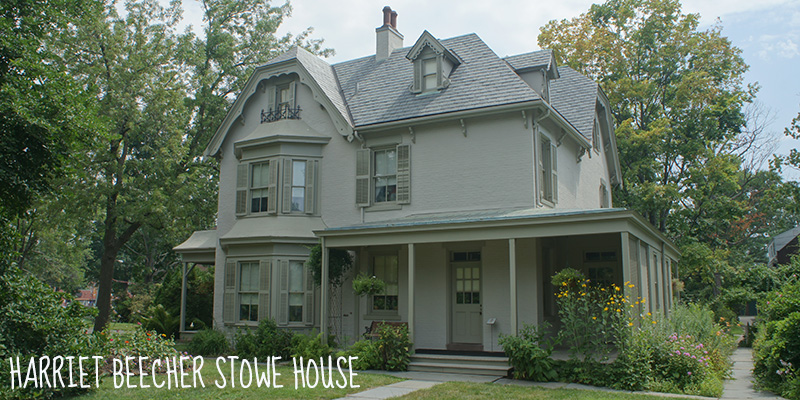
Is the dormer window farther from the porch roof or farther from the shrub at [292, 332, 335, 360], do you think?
the shrub at [292, 332, 335, 360]

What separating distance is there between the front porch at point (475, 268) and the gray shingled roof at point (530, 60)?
4566mm

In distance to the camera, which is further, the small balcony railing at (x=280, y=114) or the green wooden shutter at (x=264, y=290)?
the small balcony railing at (x=280, y=114)

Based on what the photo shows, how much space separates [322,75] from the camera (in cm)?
1792

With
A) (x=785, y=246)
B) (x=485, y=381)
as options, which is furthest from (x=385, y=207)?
(x=785, y=246)

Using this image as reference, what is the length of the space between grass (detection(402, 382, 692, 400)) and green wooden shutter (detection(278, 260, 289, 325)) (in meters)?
6.42

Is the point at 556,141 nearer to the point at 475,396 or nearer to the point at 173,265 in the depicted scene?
the point at 475,396

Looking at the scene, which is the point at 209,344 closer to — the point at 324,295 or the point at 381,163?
the point at 324,295

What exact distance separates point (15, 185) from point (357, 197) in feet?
25.8

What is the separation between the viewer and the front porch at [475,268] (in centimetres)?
1238

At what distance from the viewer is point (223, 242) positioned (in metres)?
16.7

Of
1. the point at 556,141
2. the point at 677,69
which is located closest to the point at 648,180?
the point at 677,69

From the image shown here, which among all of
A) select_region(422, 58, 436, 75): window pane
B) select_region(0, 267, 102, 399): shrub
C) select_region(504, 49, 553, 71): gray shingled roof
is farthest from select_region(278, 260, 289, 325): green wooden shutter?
select_region(504, 49, 553, 71): gray shingled roof

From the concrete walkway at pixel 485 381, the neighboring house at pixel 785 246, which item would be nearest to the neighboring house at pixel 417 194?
the concrete walkway at pixel 485 381

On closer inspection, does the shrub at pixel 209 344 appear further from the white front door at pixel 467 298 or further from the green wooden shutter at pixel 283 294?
the white front door at pixel 467 298
